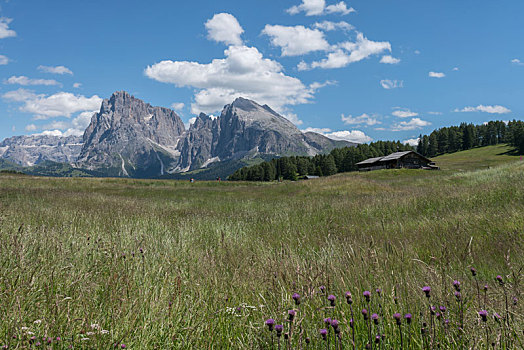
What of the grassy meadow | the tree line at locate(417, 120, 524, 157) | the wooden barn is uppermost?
the tree line at locate(417, 120, 524, 157)

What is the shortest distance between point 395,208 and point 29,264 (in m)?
11.1

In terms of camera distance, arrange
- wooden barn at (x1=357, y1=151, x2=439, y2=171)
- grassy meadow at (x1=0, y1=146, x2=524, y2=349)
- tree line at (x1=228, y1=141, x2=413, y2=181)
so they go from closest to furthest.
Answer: grassy meadow at (x1=0, y1=146, x2=524, y2=349)
wooden barn at (x1=357, y1=151, x2=439, y2=171)
tree line at (x1=228, y1=141, x2=413, y2=181)

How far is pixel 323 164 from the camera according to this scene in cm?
11219

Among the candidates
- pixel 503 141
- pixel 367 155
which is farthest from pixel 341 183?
pixel 503 141

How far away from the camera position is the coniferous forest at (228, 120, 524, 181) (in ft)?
365

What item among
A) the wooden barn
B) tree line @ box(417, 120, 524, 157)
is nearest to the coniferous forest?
tree line @ box(417, 120, 524, 157)

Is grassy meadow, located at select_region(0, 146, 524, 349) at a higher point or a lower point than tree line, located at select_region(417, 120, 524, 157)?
lower

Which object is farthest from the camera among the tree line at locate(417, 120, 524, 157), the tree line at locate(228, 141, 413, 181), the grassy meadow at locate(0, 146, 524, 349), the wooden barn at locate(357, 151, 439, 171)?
the tree line at locate(417, 120, 524, 157)

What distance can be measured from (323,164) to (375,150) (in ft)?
80.9

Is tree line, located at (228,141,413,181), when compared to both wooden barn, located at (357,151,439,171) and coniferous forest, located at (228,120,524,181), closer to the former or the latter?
coniferous forest, located at (228,120,524,181)

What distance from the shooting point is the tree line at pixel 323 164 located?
362 ft

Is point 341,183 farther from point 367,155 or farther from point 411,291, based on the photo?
point 367,155

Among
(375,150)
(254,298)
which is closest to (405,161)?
(375,150)

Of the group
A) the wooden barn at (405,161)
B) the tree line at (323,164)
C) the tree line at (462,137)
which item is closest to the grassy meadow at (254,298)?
the wooden barn at (405,161)
